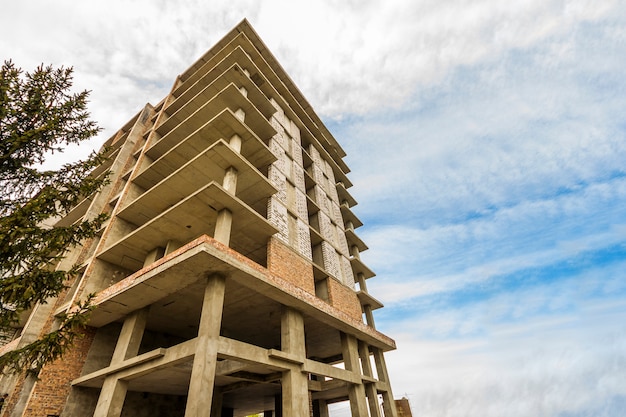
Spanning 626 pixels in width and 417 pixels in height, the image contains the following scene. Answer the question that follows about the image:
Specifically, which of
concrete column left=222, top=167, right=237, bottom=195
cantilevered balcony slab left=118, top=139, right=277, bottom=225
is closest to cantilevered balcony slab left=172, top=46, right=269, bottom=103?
cantilevered balcony slab left=118, top=139, right=277, bottom=225

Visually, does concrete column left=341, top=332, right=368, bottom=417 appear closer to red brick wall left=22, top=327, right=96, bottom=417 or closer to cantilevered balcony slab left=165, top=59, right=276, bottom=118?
red brick wall left=22, top=327, right=96, bottom=417

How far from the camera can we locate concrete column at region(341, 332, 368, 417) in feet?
43.0

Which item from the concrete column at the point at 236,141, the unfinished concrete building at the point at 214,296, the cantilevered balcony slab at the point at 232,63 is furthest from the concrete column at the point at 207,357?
the cantilevered balcony slab at the point at 232,63

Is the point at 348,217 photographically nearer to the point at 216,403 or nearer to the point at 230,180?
the point at 230,180

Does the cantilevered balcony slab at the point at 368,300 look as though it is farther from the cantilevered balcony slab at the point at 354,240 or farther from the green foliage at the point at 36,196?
the green foliage at the point at 36,196

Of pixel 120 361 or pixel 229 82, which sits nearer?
pixel 120 361

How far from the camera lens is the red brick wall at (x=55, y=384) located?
10.4 m

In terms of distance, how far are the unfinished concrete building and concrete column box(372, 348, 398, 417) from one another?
0.06 meters

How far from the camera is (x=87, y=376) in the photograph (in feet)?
36.3

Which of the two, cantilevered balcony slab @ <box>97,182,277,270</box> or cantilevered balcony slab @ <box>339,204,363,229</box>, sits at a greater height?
cantilevered balcony slab @ <box>339,204,363,229</box>

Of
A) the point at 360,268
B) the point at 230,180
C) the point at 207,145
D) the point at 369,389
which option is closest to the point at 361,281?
the point at 360,268

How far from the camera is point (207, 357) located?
8508 millimetres

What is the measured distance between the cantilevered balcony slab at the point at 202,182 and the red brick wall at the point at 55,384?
6.03 metres

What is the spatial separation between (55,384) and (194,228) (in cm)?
704
